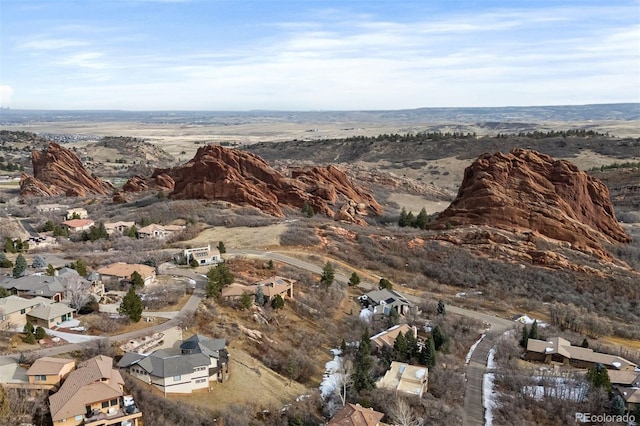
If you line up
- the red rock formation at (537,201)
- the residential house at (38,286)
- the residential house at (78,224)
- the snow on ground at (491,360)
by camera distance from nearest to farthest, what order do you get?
the snow on ground at (491,360), the residential house at (38,286), the red rock formation at (537,201), the residential house at (78,224)

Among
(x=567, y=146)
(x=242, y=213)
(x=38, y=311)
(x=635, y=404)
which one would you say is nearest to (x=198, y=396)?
(x=38, y=311)

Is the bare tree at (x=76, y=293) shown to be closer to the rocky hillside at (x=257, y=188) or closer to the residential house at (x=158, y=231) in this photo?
the residential house at (x=158, y=231)

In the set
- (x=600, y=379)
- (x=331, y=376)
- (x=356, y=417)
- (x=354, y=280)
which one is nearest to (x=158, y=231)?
(x=354, y=280)

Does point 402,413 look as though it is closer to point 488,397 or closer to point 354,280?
point 488,397

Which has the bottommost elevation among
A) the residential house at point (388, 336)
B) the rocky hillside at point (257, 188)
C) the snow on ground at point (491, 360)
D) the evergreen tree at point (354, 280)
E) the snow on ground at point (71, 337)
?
the snow on ground at point (491, 360)

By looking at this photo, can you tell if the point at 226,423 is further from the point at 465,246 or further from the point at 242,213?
the point at 242,213

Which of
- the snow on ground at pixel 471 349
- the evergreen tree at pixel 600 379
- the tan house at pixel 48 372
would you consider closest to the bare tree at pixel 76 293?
the tan house at pixel 48 372

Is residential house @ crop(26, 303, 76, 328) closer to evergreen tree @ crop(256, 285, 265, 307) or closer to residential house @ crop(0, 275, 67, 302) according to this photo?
residential house @ crop(0, 275, 67, 302)

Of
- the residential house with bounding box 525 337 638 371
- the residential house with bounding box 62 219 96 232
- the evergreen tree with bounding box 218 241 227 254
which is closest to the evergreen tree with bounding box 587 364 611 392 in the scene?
the residential house with bounding box 525 337 638 371
